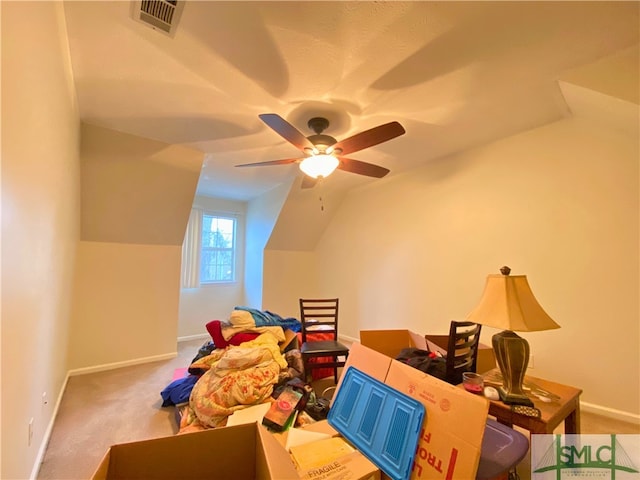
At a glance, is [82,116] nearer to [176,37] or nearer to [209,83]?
[209,83]

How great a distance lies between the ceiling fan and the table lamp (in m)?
1.17

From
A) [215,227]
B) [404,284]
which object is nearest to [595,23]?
[404,284]

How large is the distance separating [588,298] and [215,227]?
5255 millimetres

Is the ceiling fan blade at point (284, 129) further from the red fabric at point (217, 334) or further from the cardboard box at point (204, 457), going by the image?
the red fabric at point (217, 334)

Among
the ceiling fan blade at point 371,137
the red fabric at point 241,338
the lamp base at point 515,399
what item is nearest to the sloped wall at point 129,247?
the red fabric at point 241,338

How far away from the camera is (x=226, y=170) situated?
3871 mm

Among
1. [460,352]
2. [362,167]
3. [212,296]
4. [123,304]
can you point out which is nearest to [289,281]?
[212,296]

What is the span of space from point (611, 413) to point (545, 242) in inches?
57.8

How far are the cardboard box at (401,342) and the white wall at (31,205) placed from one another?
7.97 feet

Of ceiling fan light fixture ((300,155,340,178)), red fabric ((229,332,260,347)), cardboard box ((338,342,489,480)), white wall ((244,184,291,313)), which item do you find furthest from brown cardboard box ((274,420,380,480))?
white wall ((244,184,291,313))

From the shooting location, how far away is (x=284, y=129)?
1954mm

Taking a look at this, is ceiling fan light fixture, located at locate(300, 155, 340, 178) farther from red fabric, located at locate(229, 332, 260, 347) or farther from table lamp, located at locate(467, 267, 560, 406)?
red fabric, located at locate(229, 332, 260, 347)

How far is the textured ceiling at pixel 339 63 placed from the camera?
1488 mm

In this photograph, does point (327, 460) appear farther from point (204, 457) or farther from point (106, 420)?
point (106, 420)
